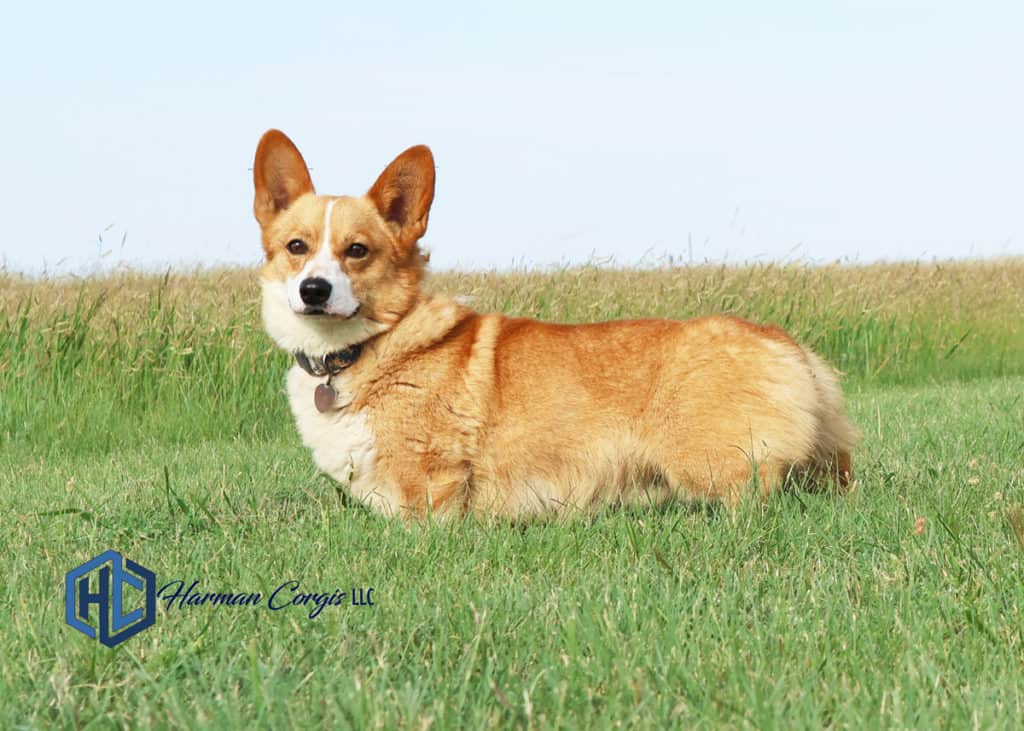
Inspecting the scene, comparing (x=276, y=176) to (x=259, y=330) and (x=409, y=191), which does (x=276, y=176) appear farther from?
Answer: (x=259, y=330)

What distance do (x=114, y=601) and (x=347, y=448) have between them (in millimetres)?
1289

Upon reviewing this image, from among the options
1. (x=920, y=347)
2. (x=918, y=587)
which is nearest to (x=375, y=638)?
(x=918, y=587)

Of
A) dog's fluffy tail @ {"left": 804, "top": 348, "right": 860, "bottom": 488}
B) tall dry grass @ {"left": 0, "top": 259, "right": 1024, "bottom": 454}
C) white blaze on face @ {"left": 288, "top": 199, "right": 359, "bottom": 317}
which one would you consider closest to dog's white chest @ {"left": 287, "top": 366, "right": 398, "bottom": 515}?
white blaze on face @ {"left": 288, "top": 199, "right": 359, "bottom": 317}

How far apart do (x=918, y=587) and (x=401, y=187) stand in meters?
2.38

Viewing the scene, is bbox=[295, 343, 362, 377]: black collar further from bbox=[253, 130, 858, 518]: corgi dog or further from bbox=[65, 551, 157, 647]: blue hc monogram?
bbox=[65, 551, 157, 647]: blue hc monogram

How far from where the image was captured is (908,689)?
2229mm

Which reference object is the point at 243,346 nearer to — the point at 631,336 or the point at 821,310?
the point at 631,336

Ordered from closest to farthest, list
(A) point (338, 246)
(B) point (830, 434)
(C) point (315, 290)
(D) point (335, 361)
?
(C) point (315, 290), (A) point (338, 246), (D) point (335, 361), (B) point (830, 434)

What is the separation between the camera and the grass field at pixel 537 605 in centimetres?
218

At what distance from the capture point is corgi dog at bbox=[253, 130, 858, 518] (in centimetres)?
391

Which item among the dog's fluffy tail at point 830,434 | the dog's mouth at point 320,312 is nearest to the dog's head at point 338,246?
the dog's mouth at point 320,312

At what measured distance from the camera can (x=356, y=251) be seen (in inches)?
155

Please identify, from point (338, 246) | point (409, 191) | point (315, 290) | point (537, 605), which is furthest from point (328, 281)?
point (537, 605)

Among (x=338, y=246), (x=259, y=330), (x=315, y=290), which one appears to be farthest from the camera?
(x=259, y=330)
